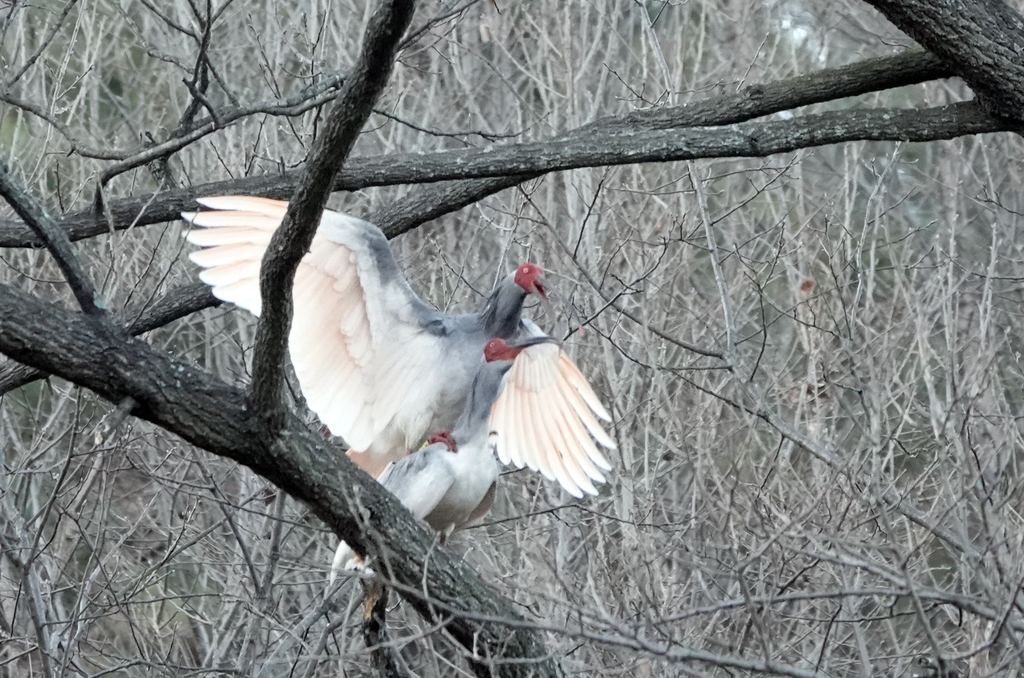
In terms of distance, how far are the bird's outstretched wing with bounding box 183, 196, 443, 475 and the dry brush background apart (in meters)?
0.36

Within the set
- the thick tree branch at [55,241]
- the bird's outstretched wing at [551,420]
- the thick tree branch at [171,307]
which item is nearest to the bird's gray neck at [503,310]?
the bird's outstretched wing at [551,420]

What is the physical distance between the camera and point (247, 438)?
3.42 meters

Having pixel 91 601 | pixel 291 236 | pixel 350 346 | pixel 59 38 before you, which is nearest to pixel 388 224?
pixel 350 346

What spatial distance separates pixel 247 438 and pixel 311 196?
0.67m

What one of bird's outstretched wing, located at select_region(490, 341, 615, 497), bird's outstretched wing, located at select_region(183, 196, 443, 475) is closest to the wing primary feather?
bird's outstretched wing, located at select_region(490, 341, 615, 497)

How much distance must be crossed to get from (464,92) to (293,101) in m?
4.20

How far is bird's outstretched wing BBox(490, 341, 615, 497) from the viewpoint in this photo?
5.29 metres

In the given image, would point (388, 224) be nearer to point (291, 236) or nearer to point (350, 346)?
point (350, 346)

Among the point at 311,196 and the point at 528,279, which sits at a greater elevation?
the point at 311,196

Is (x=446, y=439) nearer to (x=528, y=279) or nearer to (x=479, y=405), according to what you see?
(x=479, y=405)

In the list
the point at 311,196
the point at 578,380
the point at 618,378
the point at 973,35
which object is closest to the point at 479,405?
the point at 578,380

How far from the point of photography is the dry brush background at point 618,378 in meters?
4.43

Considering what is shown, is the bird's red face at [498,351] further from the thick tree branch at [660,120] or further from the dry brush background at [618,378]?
the thick tree branch at [660,120]

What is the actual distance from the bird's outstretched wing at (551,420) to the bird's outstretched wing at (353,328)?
14.7 inches
